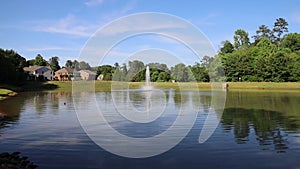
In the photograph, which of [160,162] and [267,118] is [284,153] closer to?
[160,162]

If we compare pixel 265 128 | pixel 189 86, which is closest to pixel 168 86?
pixel 189 86

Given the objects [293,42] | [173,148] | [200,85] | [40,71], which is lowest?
[173,148]

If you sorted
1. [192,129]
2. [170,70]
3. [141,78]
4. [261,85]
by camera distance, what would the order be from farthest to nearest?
[170,70], [141,78], [261,85], [192,129]

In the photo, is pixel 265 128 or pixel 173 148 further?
pixel 265 128

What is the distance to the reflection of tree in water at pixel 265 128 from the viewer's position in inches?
564

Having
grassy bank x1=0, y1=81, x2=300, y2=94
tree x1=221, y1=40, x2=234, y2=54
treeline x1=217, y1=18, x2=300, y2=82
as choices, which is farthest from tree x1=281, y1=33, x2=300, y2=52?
grassy bank x1=0, y1=81, x2=300, y2=94

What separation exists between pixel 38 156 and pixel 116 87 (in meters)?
64.3

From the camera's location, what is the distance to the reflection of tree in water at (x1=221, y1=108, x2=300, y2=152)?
47.0ft

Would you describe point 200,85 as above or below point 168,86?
above

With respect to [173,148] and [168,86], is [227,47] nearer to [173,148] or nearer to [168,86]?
[168,86]

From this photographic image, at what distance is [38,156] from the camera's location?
11969 millimetres

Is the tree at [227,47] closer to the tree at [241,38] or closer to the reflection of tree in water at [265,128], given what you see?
the tree at [241,38]

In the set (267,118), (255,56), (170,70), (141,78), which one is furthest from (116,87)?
(267,118)

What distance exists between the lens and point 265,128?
18062 millimetres
